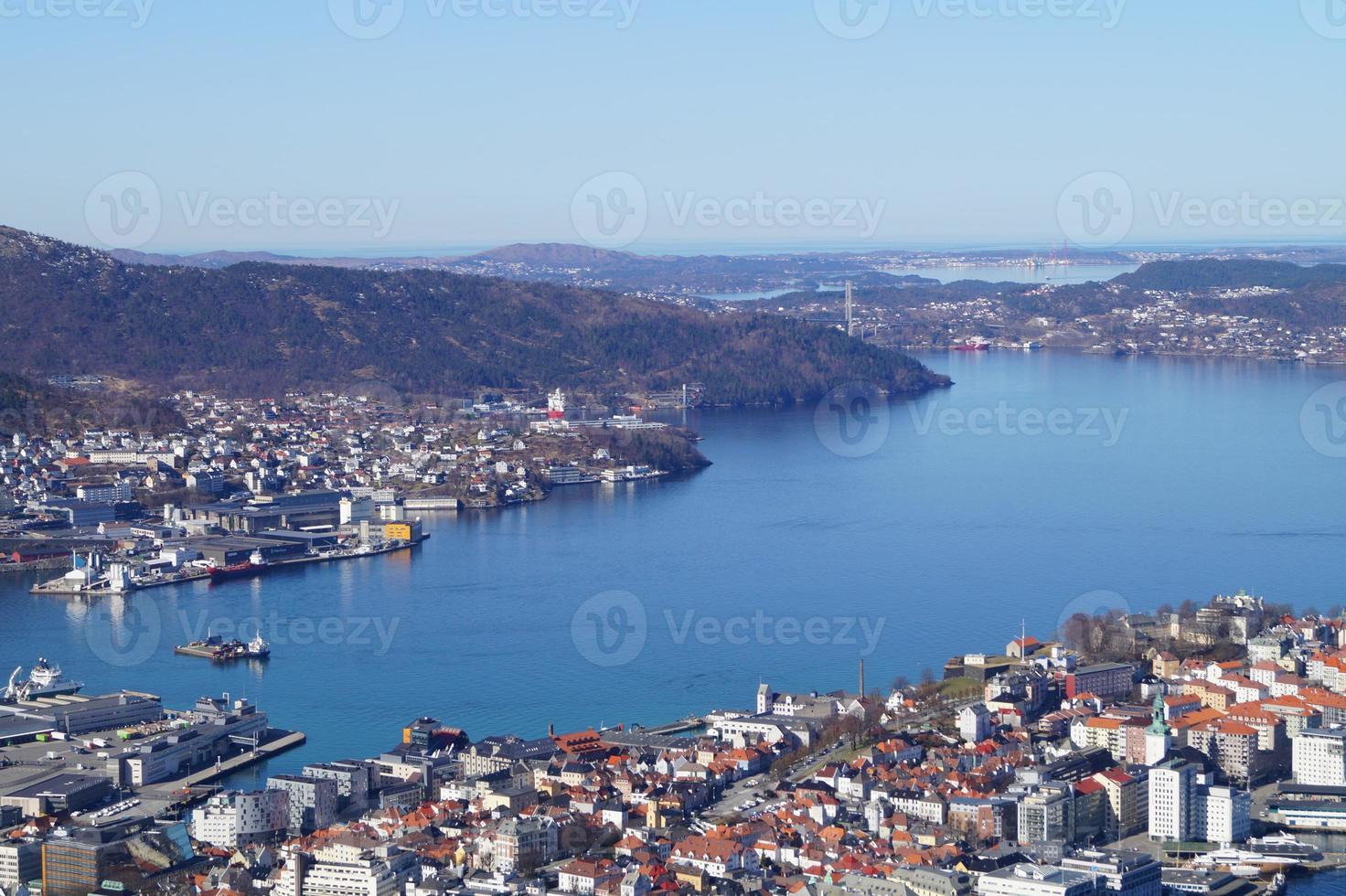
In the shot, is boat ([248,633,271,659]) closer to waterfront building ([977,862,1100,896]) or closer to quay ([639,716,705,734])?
quay ([639,716,705,734])

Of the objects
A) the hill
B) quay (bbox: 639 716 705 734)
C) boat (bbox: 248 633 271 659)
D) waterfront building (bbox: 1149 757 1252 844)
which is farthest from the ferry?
the hill

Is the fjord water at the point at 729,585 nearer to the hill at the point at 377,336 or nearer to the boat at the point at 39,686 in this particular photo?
the boat at the point at 39,686

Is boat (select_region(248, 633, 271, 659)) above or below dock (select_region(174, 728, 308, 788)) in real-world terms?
above

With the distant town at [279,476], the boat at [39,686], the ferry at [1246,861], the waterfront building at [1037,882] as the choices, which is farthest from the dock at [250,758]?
the distant town at [279,476]

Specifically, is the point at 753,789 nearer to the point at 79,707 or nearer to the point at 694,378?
the point at 79,707

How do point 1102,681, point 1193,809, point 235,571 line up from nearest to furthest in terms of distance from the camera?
1. point 1193,809
2. point 1102,681
3. point 235,571

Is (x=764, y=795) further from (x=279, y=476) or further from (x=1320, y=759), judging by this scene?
(x=279, y=476)

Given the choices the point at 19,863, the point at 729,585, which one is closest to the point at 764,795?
the point at 19,863
